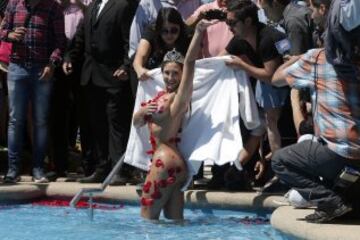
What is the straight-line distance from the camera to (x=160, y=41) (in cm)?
844

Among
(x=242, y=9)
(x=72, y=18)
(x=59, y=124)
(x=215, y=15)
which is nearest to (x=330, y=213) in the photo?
(x=242, y=9)

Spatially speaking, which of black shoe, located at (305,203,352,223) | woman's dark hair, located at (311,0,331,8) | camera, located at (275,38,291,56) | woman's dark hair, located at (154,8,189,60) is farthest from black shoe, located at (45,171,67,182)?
woman's dark hair, located at (311,0,331,8)

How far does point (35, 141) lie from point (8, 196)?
0.81 meters

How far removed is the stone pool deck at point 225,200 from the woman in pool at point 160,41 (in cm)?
121

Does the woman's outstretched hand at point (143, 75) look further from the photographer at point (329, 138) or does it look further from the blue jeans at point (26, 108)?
the photographer at point (329, 138)

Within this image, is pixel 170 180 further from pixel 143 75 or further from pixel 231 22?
pixel 231 22

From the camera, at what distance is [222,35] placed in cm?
865

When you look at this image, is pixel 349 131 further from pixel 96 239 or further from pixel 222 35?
pixel 222 35

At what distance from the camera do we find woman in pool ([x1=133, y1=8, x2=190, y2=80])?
826cm

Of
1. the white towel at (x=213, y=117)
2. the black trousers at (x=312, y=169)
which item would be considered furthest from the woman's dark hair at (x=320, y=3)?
the white towel at (x=213, y=117)

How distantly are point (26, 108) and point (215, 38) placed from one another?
223 cm

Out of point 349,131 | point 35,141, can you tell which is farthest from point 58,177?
point 349,131

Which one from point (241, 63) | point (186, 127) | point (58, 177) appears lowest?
point (58, 177)

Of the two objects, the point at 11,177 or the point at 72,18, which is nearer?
the point at 11,177
